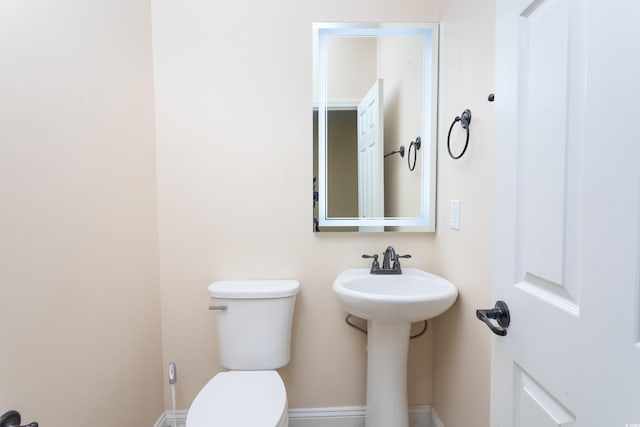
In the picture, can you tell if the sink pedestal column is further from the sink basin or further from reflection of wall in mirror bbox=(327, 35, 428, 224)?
reflection of wall in mirror bbox=(327, 35, 428, 224)

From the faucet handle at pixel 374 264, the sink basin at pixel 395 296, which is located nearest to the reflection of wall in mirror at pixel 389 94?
the faucet handle at pixel 374 264

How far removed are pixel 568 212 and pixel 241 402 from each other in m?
1.14

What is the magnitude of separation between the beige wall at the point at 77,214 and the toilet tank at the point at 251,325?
0.38 meters

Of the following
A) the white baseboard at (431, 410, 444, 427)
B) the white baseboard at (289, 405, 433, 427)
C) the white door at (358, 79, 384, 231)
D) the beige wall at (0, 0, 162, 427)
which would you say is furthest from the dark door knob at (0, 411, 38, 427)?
the white baseboard at (431, 410, 444, 427)

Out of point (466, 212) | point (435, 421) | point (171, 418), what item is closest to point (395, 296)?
point (466, 212)

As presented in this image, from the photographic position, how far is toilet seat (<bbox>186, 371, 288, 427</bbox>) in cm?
100

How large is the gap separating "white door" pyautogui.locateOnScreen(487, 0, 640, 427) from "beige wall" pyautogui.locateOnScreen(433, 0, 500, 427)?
1.01 ft

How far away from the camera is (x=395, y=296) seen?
44.1 inches

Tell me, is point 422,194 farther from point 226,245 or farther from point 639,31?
point 639,31

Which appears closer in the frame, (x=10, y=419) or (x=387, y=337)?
(x=10, y=419)

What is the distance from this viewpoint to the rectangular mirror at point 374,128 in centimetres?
150

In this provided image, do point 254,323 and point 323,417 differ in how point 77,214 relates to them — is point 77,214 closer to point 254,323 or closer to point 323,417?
point 254,323

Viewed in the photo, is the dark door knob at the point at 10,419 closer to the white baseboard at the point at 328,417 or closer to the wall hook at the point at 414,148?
the white baseboard at the point at 328,417

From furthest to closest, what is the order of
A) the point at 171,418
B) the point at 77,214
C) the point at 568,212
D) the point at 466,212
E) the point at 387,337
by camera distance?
1. the point at 171,418
2. the point at 387,337
3. the point at 466,212
4. the point at 77,214
5. the point at 568,212
